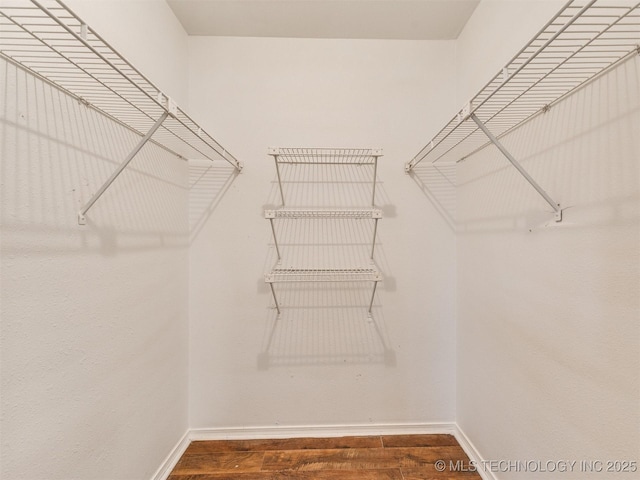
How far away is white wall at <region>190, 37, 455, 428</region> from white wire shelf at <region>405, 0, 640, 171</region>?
0.53 meters

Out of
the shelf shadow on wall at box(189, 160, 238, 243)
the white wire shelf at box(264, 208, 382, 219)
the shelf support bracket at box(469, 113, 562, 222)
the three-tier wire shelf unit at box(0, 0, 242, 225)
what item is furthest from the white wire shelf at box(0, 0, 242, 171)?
the shelf support bracket at box(469, 113, 562, 222)

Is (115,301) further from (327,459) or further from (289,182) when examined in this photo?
(327,459)

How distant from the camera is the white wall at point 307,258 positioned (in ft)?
4.89

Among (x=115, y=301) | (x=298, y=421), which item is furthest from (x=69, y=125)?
(x=298, y=421)

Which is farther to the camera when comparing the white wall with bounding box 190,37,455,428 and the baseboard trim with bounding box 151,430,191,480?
the white wall with bounding box 190,37,455,428

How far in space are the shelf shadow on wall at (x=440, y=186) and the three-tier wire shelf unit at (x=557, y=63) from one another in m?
0.27

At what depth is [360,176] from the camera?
1503 mm

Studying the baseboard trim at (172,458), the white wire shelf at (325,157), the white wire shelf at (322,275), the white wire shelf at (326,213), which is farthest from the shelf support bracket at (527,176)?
the baseboard trim at (172,458)

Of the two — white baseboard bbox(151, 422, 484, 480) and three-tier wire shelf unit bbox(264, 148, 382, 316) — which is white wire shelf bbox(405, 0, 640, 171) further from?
white baseboard bbox(151, 422, 484, 480)

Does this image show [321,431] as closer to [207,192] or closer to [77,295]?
[77,295]

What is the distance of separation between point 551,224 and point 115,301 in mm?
1551

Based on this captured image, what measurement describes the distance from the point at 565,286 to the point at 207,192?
162 cm

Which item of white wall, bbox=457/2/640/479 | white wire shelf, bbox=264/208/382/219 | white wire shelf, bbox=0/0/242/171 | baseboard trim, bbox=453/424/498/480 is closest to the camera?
white wire shelf, bbox=0/0/242/171

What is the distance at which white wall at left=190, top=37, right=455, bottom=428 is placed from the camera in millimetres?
1491
